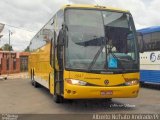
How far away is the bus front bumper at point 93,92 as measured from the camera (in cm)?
1198

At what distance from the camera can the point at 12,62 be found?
4344 centimetres

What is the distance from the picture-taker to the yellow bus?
476 inches

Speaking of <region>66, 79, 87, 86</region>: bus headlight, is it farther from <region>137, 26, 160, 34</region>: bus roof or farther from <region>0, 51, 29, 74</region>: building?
<region>0, 51, 29, 74</region>: building

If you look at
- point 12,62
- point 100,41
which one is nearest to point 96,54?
point 100,41

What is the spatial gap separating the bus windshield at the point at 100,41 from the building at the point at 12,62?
2773cm

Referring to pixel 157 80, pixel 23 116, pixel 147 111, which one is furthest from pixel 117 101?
pixel 157 80

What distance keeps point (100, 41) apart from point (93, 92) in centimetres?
172

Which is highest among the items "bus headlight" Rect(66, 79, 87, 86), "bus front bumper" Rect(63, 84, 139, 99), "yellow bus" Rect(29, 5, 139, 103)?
"yellow bus" Rect(29, 5, 139, 103)

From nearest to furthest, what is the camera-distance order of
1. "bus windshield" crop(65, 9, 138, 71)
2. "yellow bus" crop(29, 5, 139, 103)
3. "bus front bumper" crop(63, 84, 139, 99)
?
"bus front bumper" crop(63, 84, 139, 99), "yellow bus" crop(29, 5, 139, 103), "bus windshield" crop(65, 9, 138, 71)

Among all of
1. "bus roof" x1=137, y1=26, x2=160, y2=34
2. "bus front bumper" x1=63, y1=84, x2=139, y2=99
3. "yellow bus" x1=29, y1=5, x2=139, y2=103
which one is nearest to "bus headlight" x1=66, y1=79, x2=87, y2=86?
"yellow bus" x1=29, y1=5, x2=139, y2=103

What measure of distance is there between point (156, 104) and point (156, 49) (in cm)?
720

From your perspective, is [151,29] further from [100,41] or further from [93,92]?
[93,92]

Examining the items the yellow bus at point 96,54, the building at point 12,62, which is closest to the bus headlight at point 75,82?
the yellow bus at point 96,54

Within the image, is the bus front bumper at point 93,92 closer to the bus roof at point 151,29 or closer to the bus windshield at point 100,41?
the bus windshield at point 100,41
